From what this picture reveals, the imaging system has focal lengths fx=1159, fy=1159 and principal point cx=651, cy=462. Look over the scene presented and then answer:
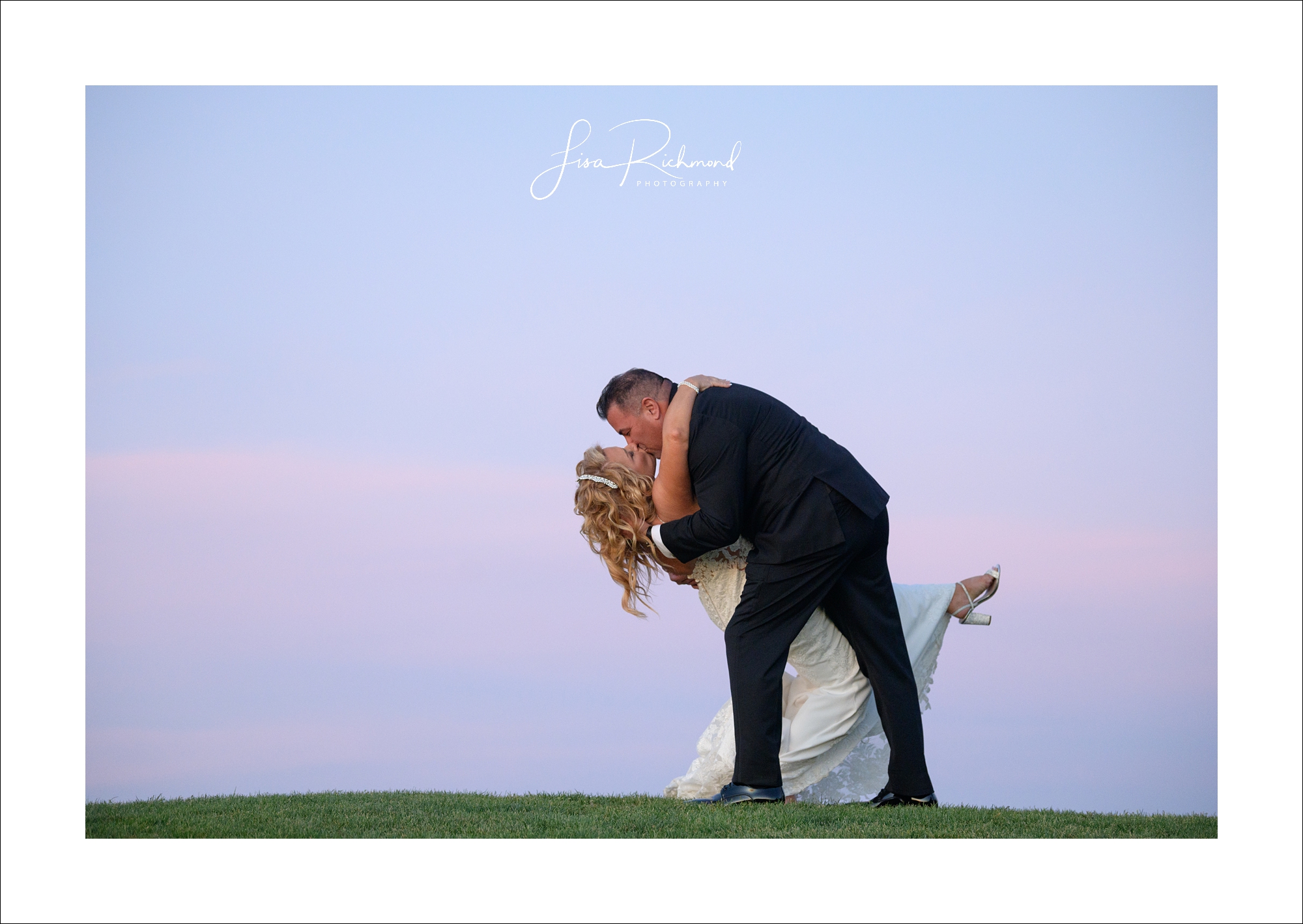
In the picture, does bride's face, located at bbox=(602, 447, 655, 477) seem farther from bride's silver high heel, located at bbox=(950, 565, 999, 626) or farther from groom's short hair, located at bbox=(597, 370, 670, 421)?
bride's silver high heel, located at bbox=(950, 565, 999, 626)

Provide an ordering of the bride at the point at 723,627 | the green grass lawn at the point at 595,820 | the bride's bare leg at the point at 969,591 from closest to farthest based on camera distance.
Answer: the green grass lawn at the point at 595,820 → the bride at the point at 723,627 → the bride's bare leg at the point at 969,591

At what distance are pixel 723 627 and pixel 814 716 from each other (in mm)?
518

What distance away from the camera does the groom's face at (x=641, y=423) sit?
15.2 feet

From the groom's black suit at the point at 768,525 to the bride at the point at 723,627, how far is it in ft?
0.39

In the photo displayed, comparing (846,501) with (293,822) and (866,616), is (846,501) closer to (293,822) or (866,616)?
(866,616)

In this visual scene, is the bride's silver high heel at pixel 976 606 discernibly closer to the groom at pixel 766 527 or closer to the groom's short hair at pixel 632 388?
the groom at pixel 766 527

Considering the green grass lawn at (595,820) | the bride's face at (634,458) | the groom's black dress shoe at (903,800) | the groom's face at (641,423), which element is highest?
the groom's face at (641,423)

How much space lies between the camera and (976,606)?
16.9 ft

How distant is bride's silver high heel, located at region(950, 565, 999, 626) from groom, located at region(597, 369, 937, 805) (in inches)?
22.4

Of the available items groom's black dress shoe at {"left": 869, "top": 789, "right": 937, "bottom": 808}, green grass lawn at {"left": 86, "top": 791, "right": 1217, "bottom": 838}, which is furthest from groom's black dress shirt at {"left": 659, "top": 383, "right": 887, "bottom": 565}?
groom's black dress shoe at {"left": 869, "top": 789, "right": 937, "bottom": 808}

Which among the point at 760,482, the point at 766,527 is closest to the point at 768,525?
→ the point at 766,527

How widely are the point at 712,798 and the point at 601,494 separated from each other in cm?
128

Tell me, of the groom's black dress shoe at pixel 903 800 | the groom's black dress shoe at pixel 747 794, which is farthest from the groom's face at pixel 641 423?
the groom's black dress shoe at pixel 903 800

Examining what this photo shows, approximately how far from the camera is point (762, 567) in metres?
4.55
